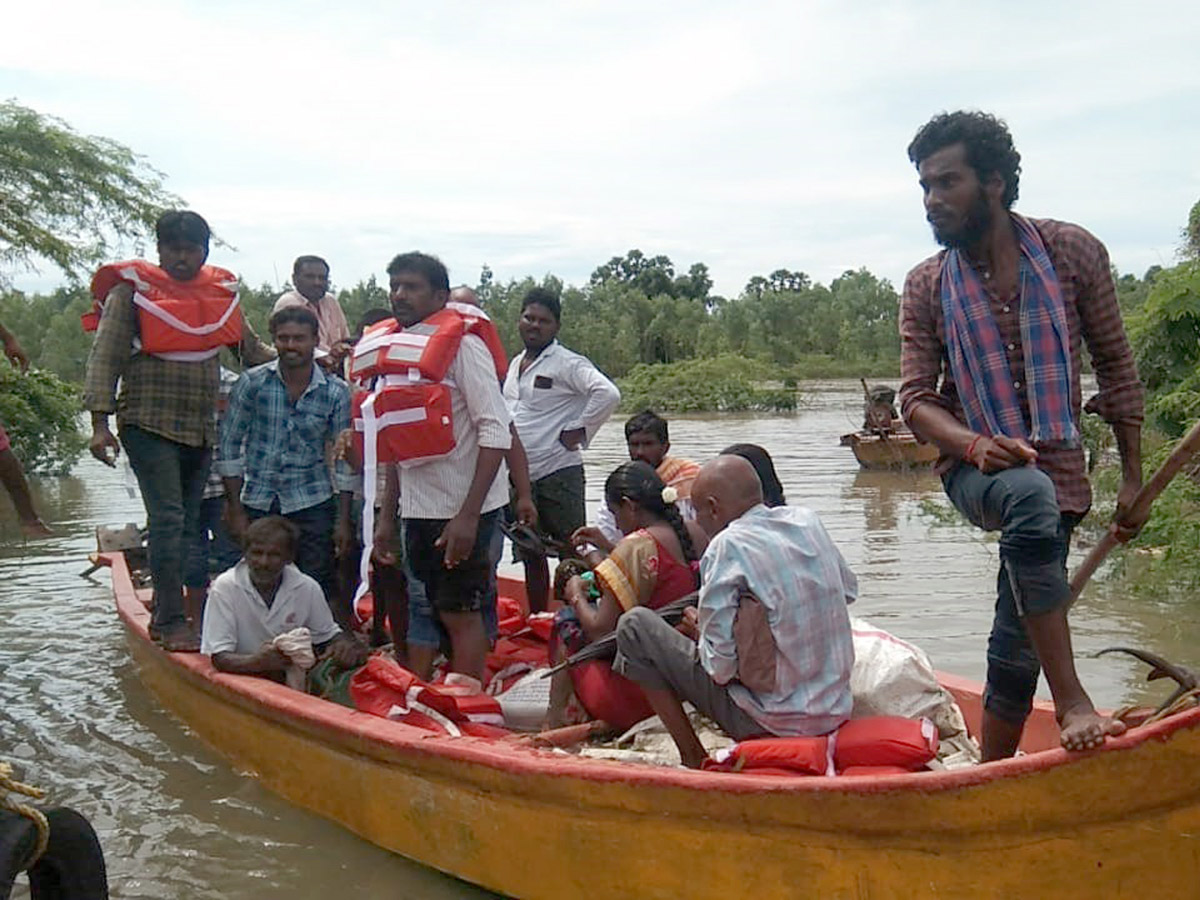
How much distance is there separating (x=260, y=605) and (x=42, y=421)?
12.8 meters

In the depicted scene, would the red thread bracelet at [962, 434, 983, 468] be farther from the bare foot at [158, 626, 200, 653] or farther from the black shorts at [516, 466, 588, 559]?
the bare foot at [158, 626, 200, 653]

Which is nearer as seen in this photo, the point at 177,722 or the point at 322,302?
the point at 177,722

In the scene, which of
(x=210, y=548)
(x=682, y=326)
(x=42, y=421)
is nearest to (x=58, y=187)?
(x=42, y=421)

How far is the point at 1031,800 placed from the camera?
235 cm

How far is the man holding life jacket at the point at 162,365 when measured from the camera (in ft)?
14.8

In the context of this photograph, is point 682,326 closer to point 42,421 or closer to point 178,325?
point 42,421

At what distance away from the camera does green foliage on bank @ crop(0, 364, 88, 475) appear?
1482 cm

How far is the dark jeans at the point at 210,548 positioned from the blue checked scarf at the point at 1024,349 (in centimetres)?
373

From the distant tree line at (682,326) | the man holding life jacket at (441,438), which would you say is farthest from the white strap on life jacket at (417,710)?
the distant tree line at (682,326)

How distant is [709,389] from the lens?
33.5 meters

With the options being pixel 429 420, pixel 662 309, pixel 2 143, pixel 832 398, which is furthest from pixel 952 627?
pixel 662 309

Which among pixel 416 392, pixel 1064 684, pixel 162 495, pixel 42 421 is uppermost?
pixel 416 392

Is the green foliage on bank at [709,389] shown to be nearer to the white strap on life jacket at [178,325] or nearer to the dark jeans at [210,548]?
the dark jeans at [210,548]

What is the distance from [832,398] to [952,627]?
95.8ft
